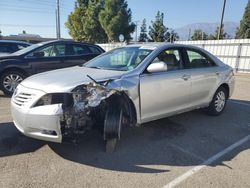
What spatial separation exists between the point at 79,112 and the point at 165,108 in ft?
5.32

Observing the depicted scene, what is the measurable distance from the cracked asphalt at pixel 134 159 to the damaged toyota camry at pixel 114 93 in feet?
1.12

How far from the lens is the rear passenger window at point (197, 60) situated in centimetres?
467

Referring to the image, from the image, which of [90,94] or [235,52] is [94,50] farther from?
[235,52]

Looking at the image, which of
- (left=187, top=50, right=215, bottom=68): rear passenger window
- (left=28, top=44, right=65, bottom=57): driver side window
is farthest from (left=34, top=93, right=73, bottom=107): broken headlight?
(left=28, top=44, right=65, bottom=57): driver side window

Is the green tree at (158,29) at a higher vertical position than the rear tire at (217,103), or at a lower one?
higher

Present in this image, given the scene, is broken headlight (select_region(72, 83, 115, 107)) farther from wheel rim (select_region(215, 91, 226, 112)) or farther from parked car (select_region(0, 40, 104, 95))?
parked car (select_region(0, 40, 104, 95))

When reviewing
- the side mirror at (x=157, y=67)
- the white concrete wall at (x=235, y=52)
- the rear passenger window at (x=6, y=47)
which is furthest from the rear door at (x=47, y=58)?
the white concrete wall at (x=235, y=52)

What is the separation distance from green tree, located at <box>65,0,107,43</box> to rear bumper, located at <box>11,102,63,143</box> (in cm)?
2991

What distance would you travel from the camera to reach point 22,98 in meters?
3.23

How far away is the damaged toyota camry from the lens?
10.0 ft

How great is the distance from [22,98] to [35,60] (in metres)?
4.06

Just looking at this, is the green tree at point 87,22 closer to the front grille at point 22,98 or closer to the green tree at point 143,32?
the green tree at point 143,32

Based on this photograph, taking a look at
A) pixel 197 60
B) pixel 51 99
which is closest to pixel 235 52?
pixel 197 60

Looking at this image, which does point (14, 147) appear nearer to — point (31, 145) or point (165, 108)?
point (31, 145)
